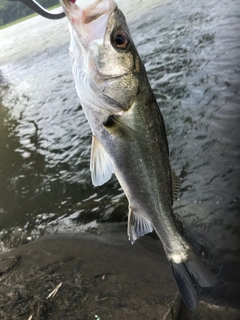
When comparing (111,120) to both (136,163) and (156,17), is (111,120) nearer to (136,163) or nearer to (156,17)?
(136,163)

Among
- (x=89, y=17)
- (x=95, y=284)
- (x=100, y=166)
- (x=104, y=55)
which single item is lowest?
(x=95, y=284)

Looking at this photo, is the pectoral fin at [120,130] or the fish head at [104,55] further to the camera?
the pectoral fin at [120,130]

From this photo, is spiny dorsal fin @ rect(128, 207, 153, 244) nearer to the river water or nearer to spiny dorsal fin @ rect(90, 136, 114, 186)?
spiny dorsal fin @ rect(90, 136, 114, 186)

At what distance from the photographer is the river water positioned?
579 centimetres

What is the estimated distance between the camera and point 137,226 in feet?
9.27

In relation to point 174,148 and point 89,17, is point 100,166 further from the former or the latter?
point 174,148

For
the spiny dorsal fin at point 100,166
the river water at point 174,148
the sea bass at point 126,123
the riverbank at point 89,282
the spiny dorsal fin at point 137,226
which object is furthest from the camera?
the river water at point 174,148

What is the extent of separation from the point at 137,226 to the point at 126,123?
0.93 metres

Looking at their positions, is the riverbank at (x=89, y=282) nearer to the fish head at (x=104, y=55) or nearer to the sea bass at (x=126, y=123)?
the sea bass at (x=126, y=123)

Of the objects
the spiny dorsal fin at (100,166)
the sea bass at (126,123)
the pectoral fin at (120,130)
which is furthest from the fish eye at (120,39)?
the spiny dorsal fin at (100,166)

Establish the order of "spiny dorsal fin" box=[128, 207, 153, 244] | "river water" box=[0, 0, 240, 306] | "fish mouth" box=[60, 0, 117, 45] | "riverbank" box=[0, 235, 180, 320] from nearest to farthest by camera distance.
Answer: "fish mouth" box=[60, 0, 117, 45] < "spiny dorsal fin" box=[128, 207, 153, 244] < "riverbank" box=[0, 235, 180, 320] < "river water" box=[0, 0, 240, 306]

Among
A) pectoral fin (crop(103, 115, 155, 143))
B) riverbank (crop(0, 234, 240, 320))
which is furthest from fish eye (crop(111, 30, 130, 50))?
riverbank (crop(0, 234, 240, 320))

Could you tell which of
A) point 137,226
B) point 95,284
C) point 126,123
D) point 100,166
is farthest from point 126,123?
point 95,284

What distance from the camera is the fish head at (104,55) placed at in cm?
208
